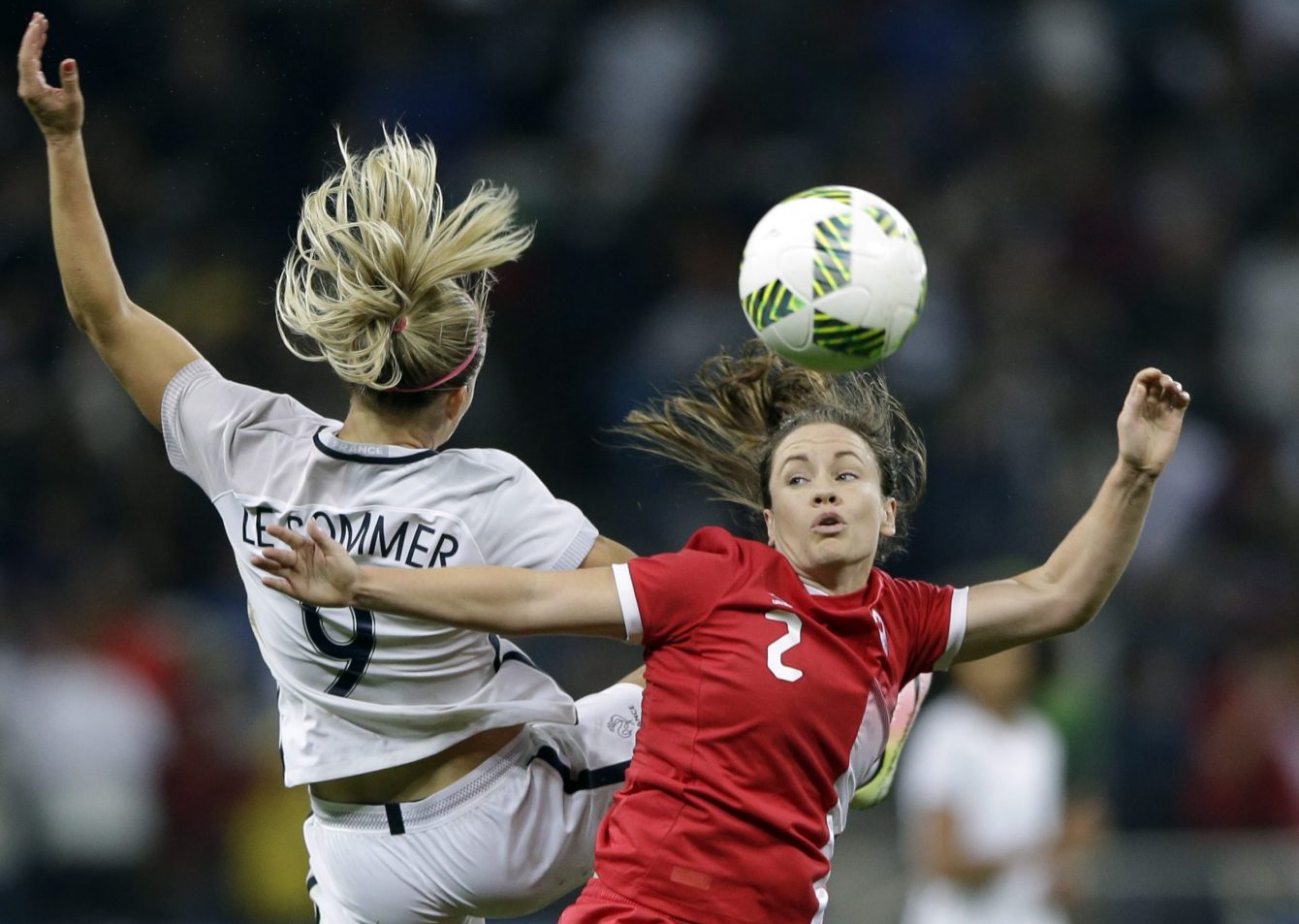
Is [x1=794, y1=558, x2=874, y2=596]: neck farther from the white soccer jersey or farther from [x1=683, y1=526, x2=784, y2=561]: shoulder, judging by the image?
the white soccer jersey

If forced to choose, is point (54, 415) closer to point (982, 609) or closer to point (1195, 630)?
point (1195, 630)

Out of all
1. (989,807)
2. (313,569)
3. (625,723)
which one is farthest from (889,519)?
(989,807)

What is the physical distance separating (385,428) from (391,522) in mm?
246

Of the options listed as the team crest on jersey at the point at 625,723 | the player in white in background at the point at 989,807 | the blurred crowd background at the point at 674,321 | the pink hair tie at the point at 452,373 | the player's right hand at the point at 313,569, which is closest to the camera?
the player's right hand at the point at 313,569

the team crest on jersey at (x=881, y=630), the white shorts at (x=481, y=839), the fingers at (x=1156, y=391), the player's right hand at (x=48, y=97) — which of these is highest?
the player's right hand at (x=48, y=97)

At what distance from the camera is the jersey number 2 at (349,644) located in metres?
3.94

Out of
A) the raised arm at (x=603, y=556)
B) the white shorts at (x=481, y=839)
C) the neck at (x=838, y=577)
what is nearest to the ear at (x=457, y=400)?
the raised arm at (x=603, y=556)

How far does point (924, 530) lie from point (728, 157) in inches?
109

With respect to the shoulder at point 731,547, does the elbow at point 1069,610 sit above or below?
above

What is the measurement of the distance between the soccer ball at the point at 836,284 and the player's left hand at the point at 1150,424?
54 centimetres

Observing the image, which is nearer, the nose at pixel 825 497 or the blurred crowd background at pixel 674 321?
the nose at pixel 825 497

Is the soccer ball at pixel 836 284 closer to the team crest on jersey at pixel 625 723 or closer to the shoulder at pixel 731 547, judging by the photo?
the shoulder at pixel 731 547

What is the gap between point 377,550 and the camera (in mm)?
3887

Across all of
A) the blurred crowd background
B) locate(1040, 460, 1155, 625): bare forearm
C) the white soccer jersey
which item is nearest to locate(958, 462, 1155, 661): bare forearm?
locate(1040, 460, 1155, 625): bare forearm
